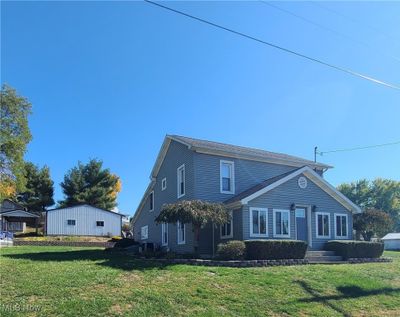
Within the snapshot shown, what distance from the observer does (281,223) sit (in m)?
22.0

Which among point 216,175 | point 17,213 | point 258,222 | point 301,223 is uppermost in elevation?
point 216,175

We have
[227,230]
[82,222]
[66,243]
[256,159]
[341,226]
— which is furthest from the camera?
[82,222]

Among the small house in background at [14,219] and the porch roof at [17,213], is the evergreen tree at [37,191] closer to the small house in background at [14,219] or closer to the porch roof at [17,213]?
the small house in background at [14,219]

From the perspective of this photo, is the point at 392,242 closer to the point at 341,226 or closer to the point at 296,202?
the point at 341,226

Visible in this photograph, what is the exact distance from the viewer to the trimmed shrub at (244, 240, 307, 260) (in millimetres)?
18141

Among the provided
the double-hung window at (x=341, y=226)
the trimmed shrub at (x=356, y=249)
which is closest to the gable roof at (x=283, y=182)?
the double-hung window at (x=341, y=226)

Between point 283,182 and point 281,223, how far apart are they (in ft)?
6.57

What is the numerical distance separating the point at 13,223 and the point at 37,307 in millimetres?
43550

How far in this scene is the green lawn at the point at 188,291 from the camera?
1071 cm

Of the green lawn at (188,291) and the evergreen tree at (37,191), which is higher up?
the evergreen tree at (37,191)

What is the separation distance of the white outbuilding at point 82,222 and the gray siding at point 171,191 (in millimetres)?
14723

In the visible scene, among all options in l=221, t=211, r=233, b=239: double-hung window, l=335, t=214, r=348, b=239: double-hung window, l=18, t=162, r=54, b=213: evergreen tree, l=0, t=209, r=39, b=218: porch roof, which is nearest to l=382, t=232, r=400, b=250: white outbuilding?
l=335, t=214, r=348, b=239: double-hung window

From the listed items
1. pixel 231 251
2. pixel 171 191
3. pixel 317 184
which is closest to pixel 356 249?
pixel 317 184

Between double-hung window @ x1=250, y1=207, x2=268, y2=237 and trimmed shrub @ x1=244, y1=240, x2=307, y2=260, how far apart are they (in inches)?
92.0
